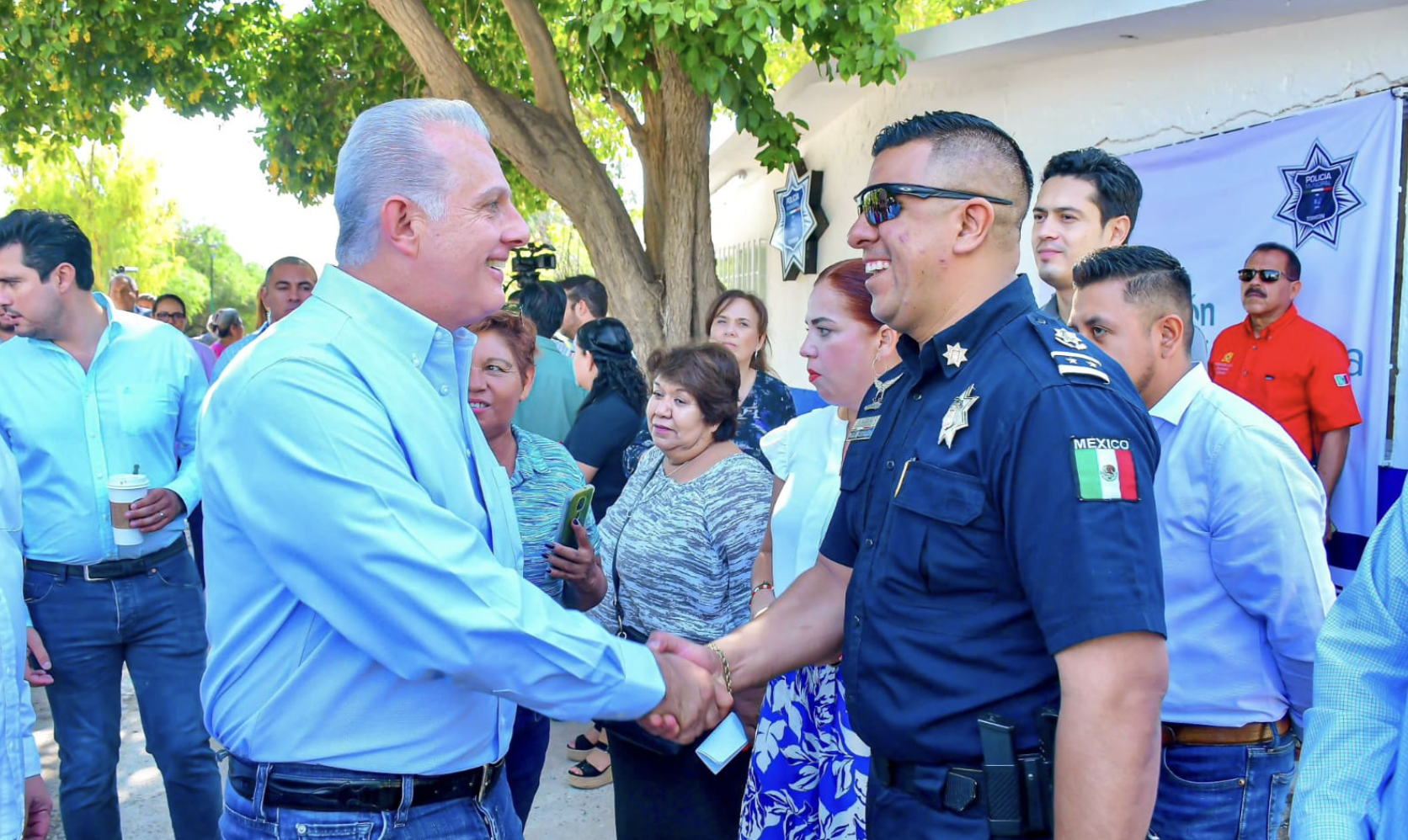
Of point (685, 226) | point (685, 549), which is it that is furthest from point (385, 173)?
point (685, 226)

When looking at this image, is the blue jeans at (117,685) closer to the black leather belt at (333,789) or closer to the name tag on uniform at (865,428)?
the black leather belt at (333,789)

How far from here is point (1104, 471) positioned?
1.63 m

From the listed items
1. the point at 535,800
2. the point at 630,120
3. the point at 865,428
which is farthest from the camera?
the point at 630,120

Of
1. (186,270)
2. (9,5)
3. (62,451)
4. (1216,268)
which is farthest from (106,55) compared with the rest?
(186,270)

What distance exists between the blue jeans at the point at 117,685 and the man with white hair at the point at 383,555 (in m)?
2.00

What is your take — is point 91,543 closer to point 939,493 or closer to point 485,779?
point 485,779

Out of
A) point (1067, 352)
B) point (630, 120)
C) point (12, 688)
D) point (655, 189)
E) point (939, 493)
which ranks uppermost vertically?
point (630, 120)

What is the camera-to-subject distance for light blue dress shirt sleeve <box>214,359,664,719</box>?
1743 mm

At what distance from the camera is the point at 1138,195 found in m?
3.58

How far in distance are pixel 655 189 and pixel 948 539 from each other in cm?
793

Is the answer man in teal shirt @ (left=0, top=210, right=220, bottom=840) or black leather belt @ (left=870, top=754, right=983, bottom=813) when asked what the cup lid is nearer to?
man in teal shirt @ (left=0, top=210, right=220, bottom=840)

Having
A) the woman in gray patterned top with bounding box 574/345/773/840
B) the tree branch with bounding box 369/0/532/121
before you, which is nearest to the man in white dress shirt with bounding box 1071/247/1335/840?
the woman in gray patterned top with bounding box 574/345/773/840

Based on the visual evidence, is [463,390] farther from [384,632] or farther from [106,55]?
[106,55]

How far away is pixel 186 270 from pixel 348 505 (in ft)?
215
